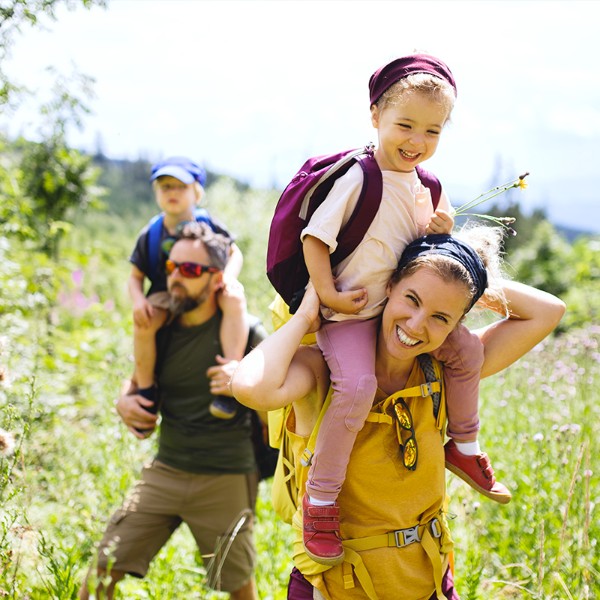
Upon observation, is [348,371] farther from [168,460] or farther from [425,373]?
[168,460]

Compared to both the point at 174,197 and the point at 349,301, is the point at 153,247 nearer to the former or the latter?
the point at 174,197

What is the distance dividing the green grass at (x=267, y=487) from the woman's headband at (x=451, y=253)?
1058 millimetres

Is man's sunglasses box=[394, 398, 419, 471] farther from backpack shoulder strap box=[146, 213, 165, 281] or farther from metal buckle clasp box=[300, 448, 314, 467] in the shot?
backpack shoulder strap box=[146, 213, 165, 281]

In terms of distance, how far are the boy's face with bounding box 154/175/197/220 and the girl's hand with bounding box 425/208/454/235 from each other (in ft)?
7.25

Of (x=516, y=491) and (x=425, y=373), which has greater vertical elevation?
(x=425, y=373)

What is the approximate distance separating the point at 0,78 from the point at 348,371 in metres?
1.93

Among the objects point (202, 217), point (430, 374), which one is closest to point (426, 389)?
point (430, 374)

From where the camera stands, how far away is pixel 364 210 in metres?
1.99

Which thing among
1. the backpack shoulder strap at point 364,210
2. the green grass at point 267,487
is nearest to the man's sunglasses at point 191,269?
the green grass at point 267,487

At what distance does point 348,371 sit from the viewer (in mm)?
1932

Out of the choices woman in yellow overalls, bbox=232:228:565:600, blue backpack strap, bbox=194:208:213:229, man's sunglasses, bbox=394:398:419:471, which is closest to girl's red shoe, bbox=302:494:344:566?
woman in yellow overalls, bbox=232:228:565:600

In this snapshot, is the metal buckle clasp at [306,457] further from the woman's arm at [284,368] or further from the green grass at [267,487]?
the green grass at [267,487]

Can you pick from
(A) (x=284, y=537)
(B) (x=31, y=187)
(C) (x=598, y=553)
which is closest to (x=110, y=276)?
(B) (x=31, y=187)

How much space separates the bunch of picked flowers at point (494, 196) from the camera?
207 cm
